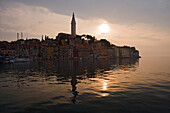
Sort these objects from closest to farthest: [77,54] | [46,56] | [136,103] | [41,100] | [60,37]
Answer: [136,103], [41,100], [46,56], [77,54], [60,37]

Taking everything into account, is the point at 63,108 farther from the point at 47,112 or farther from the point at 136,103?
the point at 136,103

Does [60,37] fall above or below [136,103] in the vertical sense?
above

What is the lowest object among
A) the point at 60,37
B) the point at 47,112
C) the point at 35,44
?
the point at 47,112

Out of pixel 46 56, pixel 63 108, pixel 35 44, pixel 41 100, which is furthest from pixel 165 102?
pixel 35 44

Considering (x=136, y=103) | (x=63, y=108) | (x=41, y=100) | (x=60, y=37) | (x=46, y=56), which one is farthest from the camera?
(x=60, y=37)

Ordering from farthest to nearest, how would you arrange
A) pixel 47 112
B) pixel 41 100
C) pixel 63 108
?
pixel 41 100
pixel 63 108
pixel 47 112

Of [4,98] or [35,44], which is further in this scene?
[35,44]

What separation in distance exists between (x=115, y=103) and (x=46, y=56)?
459 ft

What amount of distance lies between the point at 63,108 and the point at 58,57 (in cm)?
14072

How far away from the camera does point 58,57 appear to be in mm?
150000

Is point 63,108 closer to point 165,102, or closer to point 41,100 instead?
point 41,100

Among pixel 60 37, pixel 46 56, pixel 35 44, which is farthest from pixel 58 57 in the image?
pixel 60 37

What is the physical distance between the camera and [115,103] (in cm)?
1289

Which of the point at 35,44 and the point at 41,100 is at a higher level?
the point at 35,44
